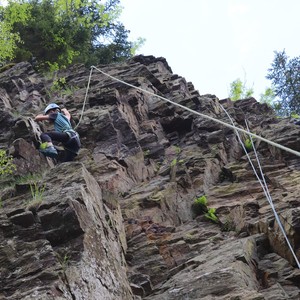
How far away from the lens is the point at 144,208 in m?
9.44

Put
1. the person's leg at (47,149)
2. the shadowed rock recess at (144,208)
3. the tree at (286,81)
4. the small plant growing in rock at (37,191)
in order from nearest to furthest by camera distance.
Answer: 1. the shadowed rock recess at (144,208)
2. the small plant growing in rock at (37,191)
3. the person's leg at (47,149)
4. the tree at (286,81)

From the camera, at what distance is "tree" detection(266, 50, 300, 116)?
2857 cm

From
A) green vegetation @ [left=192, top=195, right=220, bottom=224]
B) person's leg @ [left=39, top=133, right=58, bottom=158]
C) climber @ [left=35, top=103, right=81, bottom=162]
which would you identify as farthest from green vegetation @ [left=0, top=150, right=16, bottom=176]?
green vegetation @ [left=192, top=195, right=220, bottom=224]

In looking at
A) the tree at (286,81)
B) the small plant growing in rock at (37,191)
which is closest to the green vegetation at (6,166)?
the small plant growing in rock at (37,191)

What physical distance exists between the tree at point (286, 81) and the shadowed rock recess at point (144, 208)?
14.1 m

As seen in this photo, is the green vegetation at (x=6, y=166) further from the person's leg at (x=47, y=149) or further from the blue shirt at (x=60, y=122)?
the blue shirt at (x=60, y=122)

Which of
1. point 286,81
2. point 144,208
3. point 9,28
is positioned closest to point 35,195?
point 144,208

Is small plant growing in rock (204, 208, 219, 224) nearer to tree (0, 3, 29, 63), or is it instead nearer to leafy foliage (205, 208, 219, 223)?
leafy foliage (205, 208, 219, 223)

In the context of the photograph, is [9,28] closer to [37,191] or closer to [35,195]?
[37,191]

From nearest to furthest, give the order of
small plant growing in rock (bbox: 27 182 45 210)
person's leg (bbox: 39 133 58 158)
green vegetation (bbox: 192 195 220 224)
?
small plant growing in rock (bbox: 27 182 45 210) → green vegetation (bbox: 192 195 220 224) → person's leg (bbox: 39 133 58 158)

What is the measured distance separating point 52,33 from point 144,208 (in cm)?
1320

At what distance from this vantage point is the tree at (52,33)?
66.9ft

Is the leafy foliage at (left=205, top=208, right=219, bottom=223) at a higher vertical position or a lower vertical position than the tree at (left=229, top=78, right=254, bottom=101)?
lower

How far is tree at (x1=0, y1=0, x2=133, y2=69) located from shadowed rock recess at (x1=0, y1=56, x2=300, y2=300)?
219 inches
